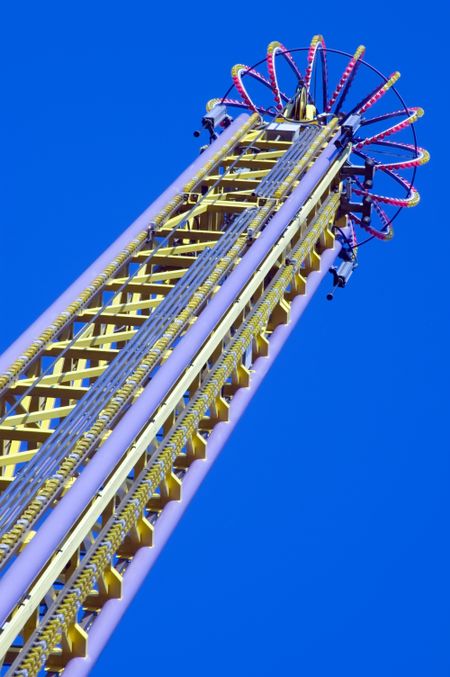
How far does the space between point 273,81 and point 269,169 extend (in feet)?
12.0

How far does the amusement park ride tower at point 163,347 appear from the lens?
2912cm

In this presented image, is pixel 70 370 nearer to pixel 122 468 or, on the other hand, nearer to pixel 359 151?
pixel 122 468

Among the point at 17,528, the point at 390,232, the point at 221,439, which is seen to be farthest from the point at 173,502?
the point at 390,232

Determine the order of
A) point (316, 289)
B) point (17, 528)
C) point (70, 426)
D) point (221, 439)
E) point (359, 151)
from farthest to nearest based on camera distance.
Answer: point (359, 151)
point (316, 289)
point (221, 439)
point (70, 426)
point (17, 528)

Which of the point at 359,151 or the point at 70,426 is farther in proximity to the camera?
the point at 359,151

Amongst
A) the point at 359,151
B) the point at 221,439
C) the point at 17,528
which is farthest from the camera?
the point at 359,151

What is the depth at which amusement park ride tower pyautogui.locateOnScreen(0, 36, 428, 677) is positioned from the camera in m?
29.1

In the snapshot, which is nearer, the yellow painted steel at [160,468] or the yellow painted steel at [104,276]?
the yellow painted steel at [160,468]

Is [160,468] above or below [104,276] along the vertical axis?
below

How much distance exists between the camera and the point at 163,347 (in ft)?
112

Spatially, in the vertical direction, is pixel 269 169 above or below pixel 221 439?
above

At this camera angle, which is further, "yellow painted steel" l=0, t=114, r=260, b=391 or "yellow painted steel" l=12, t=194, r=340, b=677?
"yellow painted steel" l=0, t=114, r=260, b=391

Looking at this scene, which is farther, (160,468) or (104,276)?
(104,276)

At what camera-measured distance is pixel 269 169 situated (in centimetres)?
4403
